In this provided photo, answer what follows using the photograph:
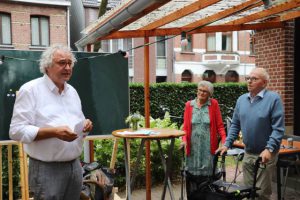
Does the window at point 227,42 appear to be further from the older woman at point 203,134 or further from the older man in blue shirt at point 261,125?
the older man in blue shirt at point 261,125

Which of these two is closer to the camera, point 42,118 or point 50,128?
point 50,128

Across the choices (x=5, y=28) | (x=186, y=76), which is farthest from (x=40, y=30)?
(x=186, y=76)

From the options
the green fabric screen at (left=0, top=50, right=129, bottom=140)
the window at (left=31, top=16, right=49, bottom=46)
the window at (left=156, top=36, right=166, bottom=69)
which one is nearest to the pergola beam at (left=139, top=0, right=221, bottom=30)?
the green fabric screen at (left=0, top=50, right=129, bottom=140)

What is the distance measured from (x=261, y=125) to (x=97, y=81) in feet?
6.68

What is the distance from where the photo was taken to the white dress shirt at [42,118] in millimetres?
2510

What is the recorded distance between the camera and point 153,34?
514cm

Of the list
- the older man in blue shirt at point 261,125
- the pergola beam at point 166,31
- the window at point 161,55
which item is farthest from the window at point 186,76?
the older man in blue shirt at point 261,125

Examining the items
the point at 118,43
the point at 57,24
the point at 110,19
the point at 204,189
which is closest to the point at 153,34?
the point at 110,19

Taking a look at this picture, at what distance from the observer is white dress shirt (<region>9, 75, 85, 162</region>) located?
8.23 feet

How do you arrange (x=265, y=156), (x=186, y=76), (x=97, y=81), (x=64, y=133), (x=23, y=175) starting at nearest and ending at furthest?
(x=64, y=133)
(x=265, y=156)
(x=23, y=175)
(x=97, y=81)
(x=186, y=76)

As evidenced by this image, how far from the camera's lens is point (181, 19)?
5105 millimetres

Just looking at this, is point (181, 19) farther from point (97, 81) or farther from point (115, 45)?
point (115, 45)

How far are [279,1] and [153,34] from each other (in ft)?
5.63

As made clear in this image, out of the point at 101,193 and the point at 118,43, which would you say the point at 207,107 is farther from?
the point at 118,43
